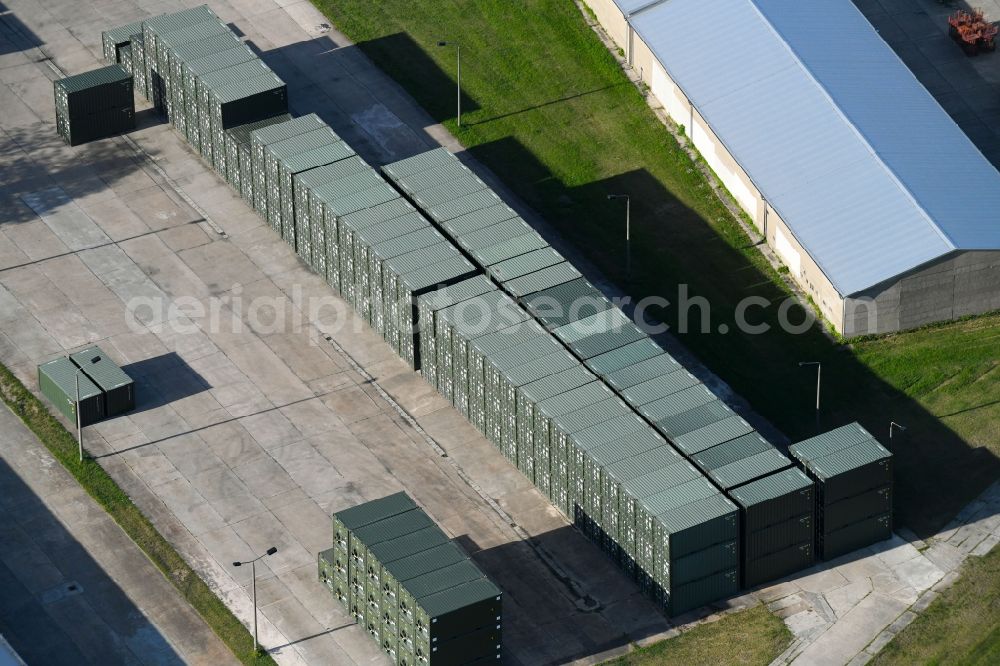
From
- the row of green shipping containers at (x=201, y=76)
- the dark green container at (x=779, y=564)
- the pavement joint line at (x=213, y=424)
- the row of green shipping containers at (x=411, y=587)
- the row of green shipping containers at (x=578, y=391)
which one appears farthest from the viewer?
the row of green shipping containers at (x=201, y=76)

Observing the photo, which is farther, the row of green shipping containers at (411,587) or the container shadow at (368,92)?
the container shadow at (368,92)

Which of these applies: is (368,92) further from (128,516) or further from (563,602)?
(563,602)

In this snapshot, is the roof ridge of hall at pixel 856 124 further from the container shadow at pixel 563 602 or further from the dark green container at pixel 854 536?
the container shadow at pixel 563 602

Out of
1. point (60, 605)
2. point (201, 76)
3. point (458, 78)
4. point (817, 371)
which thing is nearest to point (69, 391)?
point (60, 605)

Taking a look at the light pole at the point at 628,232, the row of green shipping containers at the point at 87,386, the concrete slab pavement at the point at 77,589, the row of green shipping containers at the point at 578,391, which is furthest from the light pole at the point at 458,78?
the concrete slab pavement at the point at 77,589

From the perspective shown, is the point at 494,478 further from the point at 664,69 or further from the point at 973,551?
the point at 664,69

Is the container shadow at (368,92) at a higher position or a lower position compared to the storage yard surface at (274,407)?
higher
